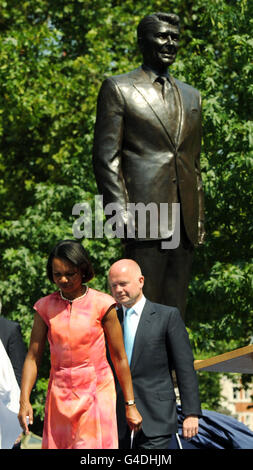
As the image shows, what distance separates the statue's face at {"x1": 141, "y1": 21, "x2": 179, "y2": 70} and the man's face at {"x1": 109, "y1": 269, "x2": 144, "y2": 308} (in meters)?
2.16

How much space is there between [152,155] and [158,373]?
199 cm

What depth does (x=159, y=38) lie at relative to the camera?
7.17 m

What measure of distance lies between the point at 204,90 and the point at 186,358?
11753mm

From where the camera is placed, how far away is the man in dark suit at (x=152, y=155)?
7.03 meters

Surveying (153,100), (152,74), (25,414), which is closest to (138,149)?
(153,100)

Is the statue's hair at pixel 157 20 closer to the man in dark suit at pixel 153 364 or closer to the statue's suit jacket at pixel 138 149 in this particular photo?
the statue's suit jacket at pixel 138 149

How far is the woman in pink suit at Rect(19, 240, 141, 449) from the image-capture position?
5.12 meters

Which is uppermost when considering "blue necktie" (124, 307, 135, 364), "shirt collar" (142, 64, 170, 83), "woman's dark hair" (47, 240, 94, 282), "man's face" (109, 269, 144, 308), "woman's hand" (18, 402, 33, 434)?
"shirt collar" (142, 64, 170, 83)

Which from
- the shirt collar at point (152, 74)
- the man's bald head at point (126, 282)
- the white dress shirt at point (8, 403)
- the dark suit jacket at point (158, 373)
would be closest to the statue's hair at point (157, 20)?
the shirt collar at point (152, 74)

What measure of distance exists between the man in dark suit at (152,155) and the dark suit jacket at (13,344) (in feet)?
3.70

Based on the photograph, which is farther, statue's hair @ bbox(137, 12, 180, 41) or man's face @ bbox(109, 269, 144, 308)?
statue's hair @ bbox(137, 12, 180, 41)

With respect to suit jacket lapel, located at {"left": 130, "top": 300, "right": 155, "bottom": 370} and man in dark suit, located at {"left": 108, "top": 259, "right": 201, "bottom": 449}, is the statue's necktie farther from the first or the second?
suit jacket lapel, located at {"left": 130, "top": 300, "right": 155, "bottom": 370}

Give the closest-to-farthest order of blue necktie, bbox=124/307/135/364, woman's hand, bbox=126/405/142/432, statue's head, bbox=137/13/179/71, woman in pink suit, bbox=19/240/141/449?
woman in pink suit, bbox=19/240/141/449 → woman's hand, bbox=126/405/142/432 → blue necktie, bbox=124/307/135/364 → statue's head, bbox=137/13/179/71

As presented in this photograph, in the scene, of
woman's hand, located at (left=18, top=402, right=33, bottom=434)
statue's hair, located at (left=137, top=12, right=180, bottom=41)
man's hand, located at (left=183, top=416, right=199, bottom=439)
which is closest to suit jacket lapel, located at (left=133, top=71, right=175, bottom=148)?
statue's hair, located at (left=137, top=12, right=180, bottom=41)
